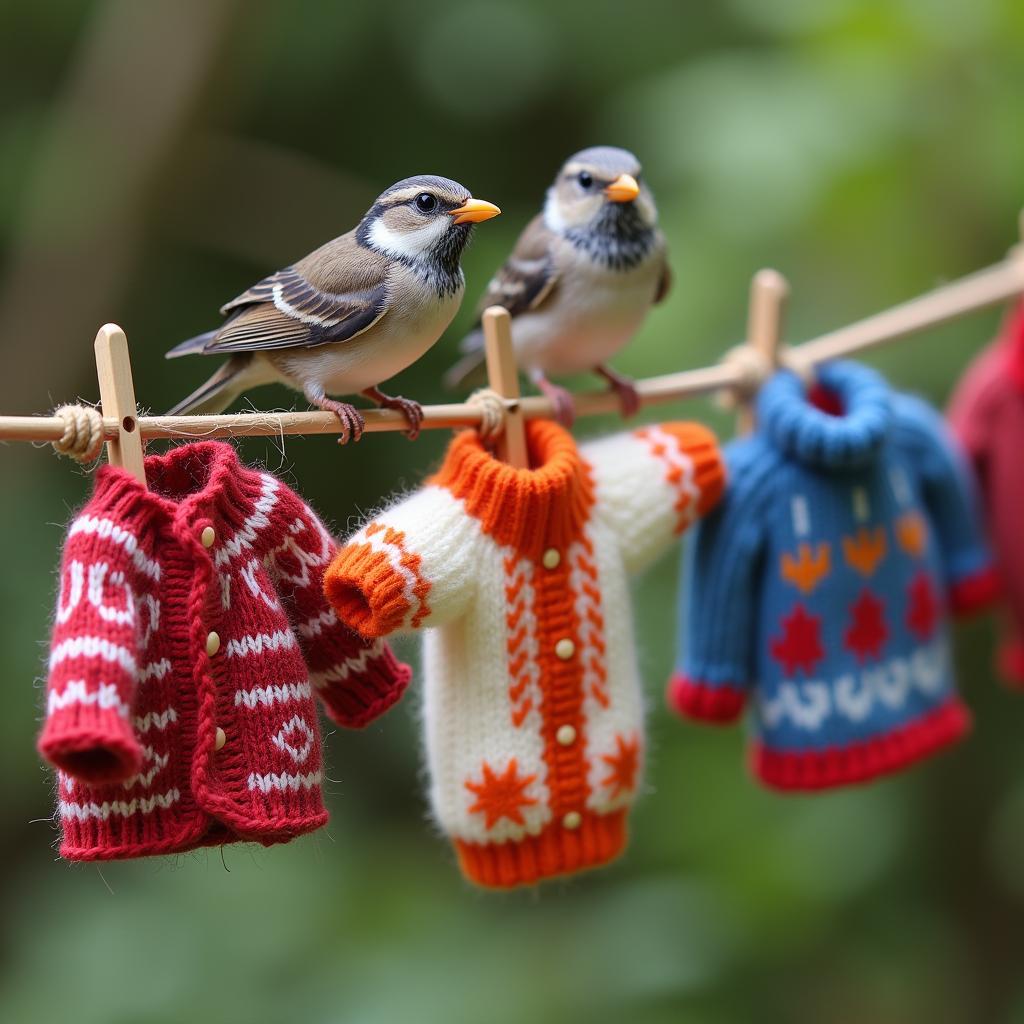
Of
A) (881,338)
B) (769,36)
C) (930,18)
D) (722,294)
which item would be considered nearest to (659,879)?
(722,294)

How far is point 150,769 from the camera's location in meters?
1.02

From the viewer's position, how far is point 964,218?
2.45m

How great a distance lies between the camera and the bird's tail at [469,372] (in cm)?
151

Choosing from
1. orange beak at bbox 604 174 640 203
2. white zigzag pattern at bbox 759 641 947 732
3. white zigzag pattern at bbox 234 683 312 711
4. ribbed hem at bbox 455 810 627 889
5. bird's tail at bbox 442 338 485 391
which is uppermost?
orange beak at bbox 604 174 640 203

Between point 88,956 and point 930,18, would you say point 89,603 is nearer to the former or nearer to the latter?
point 88,956

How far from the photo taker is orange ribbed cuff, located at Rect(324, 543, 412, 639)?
1085mm

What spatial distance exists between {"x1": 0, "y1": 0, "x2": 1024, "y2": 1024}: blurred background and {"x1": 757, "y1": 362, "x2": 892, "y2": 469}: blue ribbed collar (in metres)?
0.87

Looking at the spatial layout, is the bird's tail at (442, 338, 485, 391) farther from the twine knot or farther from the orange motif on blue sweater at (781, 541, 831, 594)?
the orange motif on blue sweater at (781, 541, 831, 594)

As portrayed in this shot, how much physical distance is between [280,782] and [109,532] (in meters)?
0.26

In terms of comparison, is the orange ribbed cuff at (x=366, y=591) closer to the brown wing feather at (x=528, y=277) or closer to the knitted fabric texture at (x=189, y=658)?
the knitted fabric texture at (x=189, y=658)

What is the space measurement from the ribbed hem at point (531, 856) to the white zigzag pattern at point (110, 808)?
15.0 inches

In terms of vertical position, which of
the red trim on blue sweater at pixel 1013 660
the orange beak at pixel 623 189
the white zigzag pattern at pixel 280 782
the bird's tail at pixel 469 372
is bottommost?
the red trim on blue sweater at pixel 1013 660

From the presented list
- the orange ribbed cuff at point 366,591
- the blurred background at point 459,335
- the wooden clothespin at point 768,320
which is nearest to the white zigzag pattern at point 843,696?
the wooden clothespin at point 768,320

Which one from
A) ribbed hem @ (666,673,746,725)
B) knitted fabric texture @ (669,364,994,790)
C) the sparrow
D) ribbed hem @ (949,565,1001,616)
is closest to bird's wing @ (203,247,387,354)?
the sparrow
